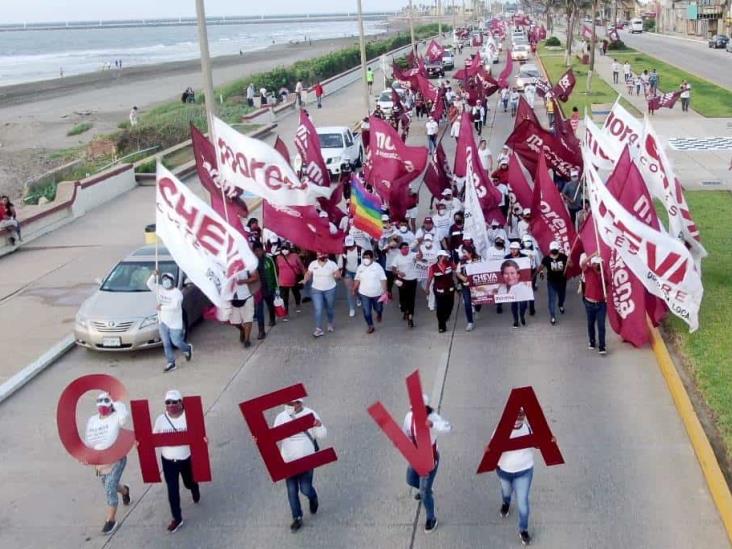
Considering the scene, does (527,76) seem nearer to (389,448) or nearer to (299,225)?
(299,225)

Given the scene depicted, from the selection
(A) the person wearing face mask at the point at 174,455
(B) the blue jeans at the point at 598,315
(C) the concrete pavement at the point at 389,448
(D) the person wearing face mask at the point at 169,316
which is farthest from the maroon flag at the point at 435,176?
(A) the person wearing face mask at the point at 174,455

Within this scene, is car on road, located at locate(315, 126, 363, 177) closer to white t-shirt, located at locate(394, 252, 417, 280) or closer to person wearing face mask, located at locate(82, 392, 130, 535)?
white t-shirt, located at locate(394, 252, 417, 280)

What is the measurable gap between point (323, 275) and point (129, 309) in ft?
9.09

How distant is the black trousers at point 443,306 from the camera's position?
44.2 ft

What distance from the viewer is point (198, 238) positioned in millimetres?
10969

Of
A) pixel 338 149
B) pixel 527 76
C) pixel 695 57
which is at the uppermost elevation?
pixel 338 149

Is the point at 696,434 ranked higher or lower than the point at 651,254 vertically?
lower

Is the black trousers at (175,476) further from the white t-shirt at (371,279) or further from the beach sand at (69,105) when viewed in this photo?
the beach sand at (69,105)

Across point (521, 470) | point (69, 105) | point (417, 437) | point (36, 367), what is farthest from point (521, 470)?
point (69, 105)

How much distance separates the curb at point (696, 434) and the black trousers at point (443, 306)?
2.69m

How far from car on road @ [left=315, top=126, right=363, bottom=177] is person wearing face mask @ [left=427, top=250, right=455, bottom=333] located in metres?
13.8

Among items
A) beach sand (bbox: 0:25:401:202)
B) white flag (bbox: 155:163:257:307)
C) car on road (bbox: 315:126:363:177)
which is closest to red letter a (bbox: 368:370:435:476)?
white flag (bbox: 155:163:257:307)

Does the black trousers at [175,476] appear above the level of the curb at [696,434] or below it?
above

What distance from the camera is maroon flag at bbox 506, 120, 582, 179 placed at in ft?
58.2
